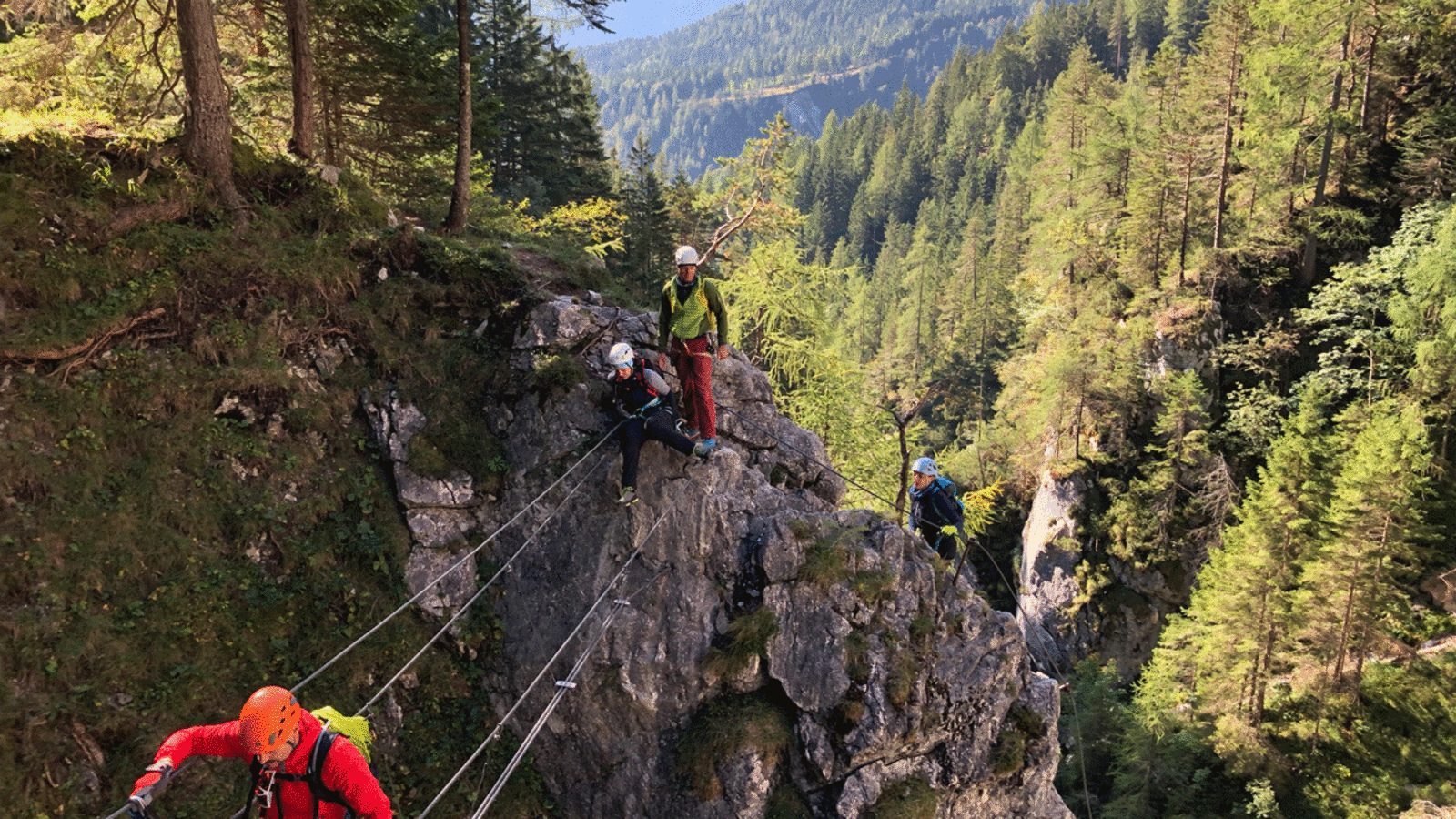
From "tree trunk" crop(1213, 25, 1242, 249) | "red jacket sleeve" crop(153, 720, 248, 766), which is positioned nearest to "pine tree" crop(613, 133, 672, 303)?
"red jacket sleeve" crop(153, 720, 248, 766)

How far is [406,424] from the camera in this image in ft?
31.8

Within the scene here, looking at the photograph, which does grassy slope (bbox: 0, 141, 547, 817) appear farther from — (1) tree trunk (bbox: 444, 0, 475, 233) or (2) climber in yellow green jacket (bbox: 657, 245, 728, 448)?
(2) climber in yellow green jacket (bbox: 657, 245, 728, 448)

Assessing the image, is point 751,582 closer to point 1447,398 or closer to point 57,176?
point 57,176

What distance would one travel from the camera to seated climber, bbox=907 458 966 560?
11.2 m

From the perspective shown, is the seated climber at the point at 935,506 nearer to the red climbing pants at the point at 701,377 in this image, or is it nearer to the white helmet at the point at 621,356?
the red climbing pants at the point at 701,377

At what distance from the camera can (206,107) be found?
959 cm

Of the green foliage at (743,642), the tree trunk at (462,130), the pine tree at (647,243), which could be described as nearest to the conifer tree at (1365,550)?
the pine tree at (647,243)

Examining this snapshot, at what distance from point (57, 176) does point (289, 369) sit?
3.16m

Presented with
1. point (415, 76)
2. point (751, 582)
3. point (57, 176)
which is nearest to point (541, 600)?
point (751, 582)

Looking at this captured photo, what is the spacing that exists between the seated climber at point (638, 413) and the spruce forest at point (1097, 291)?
1.99 meters

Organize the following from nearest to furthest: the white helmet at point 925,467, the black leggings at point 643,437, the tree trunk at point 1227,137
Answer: the black leggings at point 643,437, the white helmet at point 925,467, the tree trunk at point 1227,137

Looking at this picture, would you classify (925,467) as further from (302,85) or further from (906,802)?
(302,85)

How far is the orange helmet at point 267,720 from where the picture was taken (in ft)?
13.0

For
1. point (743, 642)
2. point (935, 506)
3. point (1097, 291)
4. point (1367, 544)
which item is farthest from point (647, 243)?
point (1097, 291)
